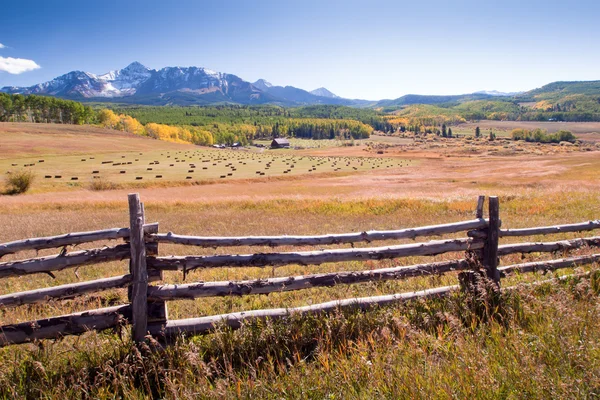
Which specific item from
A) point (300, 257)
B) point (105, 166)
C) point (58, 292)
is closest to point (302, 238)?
point (300, 257)

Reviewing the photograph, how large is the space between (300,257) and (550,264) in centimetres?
477

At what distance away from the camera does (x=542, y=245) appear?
6.85m

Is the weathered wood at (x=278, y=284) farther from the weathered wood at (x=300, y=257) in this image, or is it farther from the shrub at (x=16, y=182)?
the shrub at (x=16, y=182)

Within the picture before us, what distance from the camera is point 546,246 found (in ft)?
22.6

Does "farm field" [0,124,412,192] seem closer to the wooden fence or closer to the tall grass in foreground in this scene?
the wooden fence

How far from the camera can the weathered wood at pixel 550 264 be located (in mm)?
6626

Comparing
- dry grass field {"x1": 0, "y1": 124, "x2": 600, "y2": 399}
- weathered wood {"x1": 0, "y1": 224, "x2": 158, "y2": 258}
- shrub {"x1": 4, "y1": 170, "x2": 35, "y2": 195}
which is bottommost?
shrub {"x1": 4, "y1": 170, "x2": 35, "y2": 195}

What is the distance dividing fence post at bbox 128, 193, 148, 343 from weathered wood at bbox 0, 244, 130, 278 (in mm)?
396

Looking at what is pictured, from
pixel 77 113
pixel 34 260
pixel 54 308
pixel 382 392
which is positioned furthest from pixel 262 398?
pixel 77 113

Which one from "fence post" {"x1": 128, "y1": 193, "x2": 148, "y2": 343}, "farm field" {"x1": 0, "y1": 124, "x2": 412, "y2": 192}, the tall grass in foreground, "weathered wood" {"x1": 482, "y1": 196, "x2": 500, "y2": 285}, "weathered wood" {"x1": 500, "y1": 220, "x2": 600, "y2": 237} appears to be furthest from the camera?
"farm field" {"x1": 0, "y1": 124, "x2": 412, "y2": 192}

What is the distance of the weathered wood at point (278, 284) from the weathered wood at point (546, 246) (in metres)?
1.09

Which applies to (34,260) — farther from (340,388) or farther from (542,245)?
(542,245)

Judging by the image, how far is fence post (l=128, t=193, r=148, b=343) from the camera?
4.73 metres

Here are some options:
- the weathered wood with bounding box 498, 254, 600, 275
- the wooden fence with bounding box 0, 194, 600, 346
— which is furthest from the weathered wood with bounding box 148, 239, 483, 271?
the weathered wood with bounding box 498, 254, 600, 275
